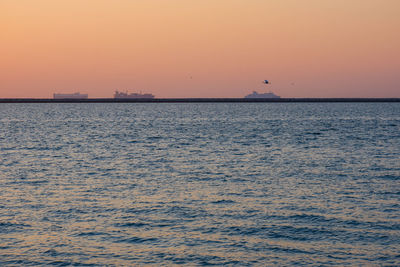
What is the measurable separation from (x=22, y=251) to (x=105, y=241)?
1.94 meters

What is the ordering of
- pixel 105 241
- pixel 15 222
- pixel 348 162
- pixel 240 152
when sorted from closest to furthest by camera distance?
pixel 105 241, pixel 15 222, pixel 348 162, pixel 240 152

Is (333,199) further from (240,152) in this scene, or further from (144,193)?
(240,152)

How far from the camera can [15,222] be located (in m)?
14.6

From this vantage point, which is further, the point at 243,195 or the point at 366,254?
the point at 243,195

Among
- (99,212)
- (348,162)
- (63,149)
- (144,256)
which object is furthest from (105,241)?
(63,149)

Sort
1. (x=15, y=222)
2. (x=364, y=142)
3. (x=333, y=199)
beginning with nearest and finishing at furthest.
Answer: (x=15, y=222)
(x=333, y=199)
(x=364, y=142)

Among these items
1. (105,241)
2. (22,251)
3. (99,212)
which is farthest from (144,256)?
(99,212)

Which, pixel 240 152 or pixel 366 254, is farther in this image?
pixel 240 152

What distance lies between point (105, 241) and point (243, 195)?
279 inches

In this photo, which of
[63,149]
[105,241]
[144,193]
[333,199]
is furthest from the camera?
[63,149]

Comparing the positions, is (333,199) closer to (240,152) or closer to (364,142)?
(240,152)

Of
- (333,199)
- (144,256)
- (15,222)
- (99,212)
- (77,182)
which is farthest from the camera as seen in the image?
(77,182)

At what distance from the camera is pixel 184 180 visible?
73.6 feet

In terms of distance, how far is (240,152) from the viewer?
3550 centimetres
